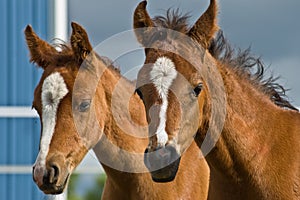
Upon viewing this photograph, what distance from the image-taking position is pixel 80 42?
652 centimetres

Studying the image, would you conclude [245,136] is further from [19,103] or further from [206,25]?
[19,103]

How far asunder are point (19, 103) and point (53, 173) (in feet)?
11.4

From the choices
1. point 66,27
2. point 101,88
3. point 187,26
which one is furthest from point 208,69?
point 66,27

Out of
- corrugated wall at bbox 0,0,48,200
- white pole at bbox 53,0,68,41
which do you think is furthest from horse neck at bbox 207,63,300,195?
corrugated wall at bbox 0,0,48,200

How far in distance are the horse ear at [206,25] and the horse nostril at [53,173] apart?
1320 mm

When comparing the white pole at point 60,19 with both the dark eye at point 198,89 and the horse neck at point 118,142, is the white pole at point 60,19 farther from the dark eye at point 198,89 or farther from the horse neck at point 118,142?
the dark eye at point 198,89

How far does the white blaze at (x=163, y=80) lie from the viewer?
559 centimetres

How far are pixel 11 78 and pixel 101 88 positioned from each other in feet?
10.1

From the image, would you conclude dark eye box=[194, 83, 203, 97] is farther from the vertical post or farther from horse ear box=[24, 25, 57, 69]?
the vertical post

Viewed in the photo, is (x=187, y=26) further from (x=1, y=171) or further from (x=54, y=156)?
(x=1, y=171)

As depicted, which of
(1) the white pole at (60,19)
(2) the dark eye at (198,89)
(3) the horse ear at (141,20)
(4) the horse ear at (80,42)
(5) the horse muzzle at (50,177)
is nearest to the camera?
(2) the dark eye at (198,89)

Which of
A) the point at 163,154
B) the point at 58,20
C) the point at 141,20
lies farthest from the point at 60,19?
the point at 163,154

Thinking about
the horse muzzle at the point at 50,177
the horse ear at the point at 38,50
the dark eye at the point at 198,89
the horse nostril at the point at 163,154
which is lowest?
the horse muzzle at the point at 50,177

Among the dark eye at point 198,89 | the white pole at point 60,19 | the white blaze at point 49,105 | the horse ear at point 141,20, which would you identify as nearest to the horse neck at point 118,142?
the white blaze at point 49,105
